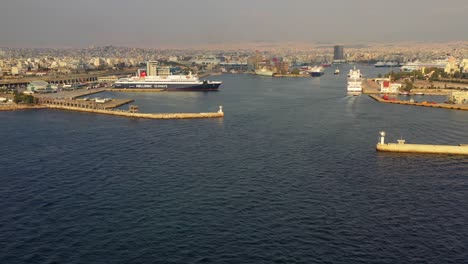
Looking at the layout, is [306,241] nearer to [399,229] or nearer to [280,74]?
[399,229]

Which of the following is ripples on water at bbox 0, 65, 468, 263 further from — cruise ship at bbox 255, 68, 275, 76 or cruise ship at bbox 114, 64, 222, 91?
cruise ship at bbox 255, 68, 275, 76

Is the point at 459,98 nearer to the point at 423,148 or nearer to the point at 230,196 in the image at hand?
the point at 423,148

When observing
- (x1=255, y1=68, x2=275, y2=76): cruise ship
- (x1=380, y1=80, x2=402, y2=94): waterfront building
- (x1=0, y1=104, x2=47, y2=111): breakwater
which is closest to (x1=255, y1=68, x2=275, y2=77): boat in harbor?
(x1=255, y1=68, x2=275, y2=76): cruise ship

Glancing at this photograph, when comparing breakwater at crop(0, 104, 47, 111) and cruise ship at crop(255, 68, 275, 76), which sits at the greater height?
cruise ship at crop(255, 68, 275, 76)

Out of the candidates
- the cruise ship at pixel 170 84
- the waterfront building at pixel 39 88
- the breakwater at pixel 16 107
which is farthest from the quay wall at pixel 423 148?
the waterfront building at pixel 39 88

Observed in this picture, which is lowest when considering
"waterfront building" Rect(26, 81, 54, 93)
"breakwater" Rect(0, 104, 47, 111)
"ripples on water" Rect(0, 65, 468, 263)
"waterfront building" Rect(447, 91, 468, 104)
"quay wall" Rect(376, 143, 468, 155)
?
"ripples on water" Rect(0, 65, 468, 263)

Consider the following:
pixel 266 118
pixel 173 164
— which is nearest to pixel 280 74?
pixel 266 118
